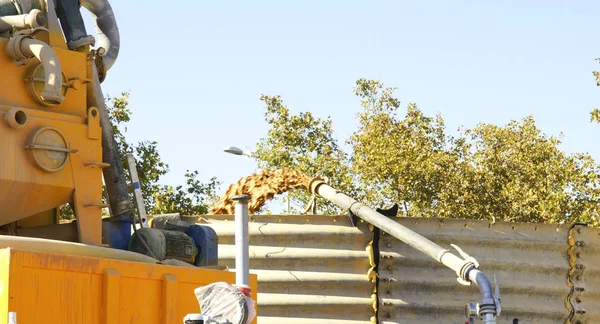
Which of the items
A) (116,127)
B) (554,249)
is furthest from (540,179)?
(554,249)

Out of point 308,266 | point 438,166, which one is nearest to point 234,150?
point 308,266

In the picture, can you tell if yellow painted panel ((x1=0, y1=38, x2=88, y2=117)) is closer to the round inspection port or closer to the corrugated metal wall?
the round inspection port

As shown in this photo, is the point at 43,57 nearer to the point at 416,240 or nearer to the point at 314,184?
the point at 416,240

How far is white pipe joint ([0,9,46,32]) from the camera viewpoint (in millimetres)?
8445

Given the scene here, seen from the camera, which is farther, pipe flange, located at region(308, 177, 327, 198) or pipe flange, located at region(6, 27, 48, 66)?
pipe flange, located at region(308, 177, 327, 198)

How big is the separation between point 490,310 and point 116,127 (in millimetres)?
16981

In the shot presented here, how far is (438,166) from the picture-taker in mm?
29672

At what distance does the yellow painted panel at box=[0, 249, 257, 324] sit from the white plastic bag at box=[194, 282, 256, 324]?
56.7 inches

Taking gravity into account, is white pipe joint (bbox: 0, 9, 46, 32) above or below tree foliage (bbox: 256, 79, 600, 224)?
below

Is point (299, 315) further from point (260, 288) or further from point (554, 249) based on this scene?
point (554, 249)

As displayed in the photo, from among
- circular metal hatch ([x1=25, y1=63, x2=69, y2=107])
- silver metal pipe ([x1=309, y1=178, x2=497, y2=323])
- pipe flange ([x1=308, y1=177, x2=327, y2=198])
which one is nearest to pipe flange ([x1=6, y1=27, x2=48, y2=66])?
circular metal hatch ([x1=25, y1=63, x2=69, y2=107])

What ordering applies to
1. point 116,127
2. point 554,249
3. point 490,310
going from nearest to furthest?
point 490,310 → point 554,249 → point 116,127

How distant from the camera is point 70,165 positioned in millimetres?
8438

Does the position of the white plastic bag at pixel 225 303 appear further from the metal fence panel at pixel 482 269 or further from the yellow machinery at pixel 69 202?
the metal fence panel at pixel 482 269
